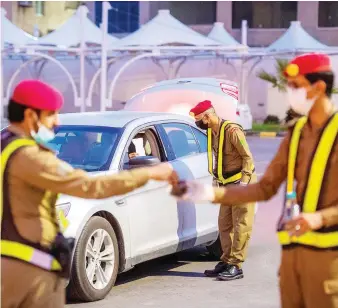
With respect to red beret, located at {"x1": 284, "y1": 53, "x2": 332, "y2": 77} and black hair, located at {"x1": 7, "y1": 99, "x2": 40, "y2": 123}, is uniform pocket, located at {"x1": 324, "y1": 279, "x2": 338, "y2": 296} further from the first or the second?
black hair, located at {"x1": 7, "y1": 99, "x2": 40, "y2": 123}

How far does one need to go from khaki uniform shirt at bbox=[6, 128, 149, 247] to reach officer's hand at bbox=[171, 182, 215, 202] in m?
0.17

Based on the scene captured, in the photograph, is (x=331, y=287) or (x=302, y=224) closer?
(x=302, y=224)

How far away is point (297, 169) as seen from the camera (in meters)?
4.39

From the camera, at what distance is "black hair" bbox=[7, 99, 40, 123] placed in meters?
4.48

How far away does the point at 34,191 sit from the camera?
14.5 ft

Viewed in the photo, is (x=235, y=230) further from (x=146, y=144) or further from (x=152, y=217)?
(x=146, y=144)

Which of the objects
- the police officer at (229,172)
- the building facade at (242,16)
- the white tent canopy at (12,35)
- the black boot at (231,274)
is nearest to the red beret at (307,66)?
the police officer at (229,172)

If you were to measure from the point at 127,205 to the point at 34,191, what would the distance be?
4154mm

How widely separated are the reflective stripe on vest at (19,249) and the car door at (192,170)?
4.89 m

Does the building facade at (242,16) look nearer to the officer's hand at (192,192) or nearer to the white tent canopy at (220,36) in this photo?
the white tent canopy at (220,36)

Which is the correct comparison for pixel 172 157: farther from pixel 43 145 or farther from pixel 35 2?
pixel 35 2

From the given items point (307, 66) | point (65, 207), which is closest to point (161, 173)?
point (307, 66)

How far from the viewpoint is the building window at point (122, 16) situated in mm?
50719

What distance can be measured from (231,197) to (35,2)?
175 feet
